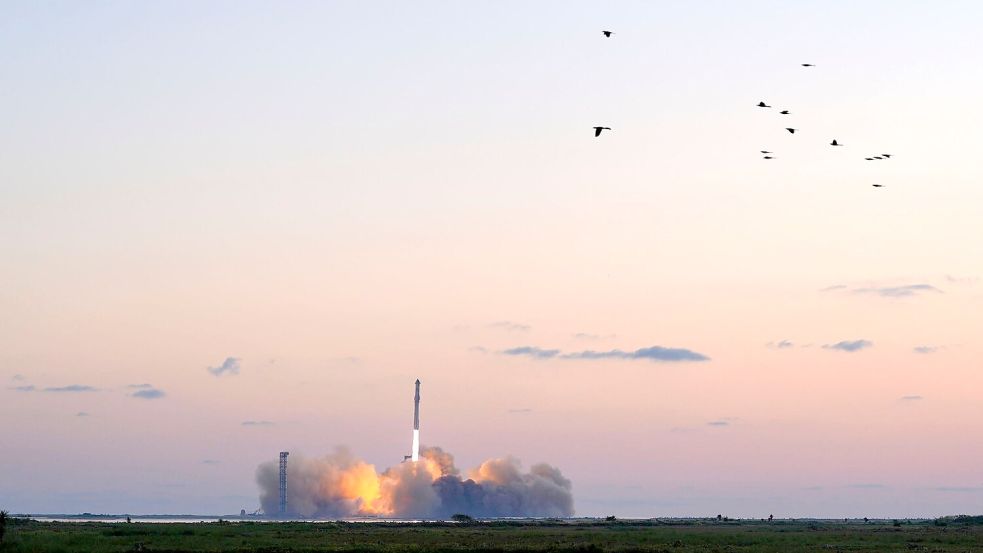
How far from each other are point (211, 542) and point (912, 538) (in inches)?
3144

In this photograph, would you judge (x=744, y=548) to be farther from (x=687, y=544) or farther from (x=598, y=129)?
(x=598, y=129)

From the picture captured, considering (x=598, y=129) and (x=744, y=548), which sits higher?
(x=598, y=129)

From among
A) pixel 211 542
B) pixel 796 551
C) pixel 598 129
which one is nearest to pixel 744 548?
pixel 796 551

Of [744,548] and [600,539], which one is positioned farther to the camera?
[600,539]

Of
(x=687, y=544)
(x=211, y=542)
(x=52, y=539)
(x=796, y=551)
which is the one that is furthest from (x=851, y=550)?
(x=52, y=539)

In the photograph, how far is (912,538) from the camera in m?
160

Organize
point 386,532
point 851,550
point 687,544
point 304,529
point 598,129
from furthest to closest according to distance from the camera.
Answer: point 304,529 < point 386,532 < point 687,544 < point 851,550 < point 598,129

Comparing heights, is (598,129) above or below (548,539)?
above

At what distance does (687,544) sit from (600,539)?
47.5ft

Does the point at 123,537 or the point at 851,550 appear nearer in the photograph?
the point at 851,550

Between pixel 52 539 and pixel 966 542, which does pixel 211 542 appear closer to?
pixel 52 539

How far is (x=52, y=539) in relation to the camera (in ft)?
461

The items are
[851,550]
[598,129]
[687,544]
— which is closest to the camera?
[598,129]

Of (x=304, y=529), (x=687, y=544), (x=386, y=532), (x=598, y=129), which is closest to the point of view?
(x=598, y=129)
